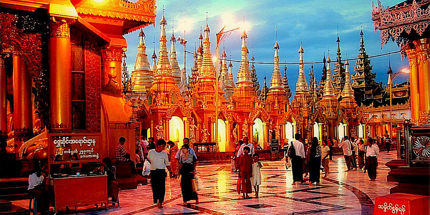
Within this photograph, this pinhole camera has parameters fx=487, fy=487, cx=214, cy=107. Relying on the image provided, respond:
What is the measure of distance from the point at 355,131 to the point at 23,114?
127 feet

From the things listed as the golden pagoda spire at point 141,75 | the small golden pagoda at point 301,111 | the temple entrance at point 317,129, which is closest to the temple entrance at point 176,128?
the golden pagoda spire at point 141,75

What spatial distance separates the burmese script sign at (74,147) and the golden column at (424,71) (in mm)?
12644

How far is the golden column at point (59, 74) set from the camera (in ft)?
40.4

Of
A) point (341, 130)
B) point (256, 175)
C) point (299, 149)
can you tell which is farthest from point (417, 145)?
point (341, 130)

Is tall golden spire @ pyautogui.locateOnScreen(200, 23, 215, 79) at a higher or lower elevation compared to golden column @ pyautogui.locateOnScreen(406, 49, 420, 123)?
higher

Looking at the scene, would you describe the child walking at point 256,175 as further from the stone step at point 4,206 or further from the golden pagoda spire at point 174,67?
the golden pagoda spire at point 174,67

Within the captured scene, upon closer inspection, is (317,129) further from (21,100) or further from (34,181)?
(34,181)

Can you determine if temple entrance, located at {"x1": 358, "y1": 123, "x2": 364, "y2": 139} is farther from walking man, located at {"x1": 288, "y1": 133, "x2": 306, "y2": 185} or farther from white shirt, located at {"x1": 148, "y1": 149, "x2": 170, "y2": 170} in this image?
white shirt, located at {"x1": 148, "y1": 149, "x2": 170, "y2": 170}

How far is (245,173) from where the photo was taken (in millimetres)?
12602

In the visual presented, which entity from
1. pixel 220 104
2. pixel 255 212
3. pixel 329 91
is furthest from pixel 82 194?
pixel 329 91

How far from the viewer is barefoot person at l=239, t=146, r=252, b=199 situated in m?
12.3

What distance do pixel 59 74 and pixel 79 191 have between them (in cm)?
363

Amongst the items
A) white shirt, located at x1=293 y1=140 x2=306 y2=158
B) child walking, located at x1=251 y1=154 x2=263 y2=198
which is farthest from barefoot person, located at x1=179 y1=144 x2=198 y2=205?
white shirt, located at x1=293 y1=140 x2=306 y2=158

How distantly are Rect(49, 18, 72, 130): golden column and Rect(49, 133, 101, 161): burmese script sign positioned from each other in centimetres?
221
